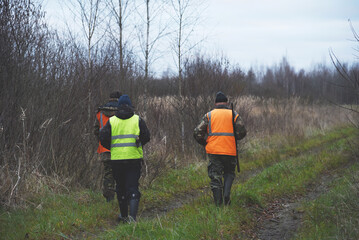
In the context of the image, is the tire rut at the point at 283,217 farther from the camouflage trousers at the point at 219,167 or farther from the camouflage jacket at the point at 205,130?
the camouflage jacket at the point at 205,130

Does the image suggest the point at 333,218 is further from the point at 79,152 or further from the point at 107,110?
the point at 79,152

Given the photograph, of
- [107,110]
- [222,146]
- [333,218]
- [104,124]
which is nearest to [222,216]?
[222,146]

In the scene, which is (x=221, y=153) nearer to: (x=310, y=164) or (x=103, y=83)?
(x=103, y=83)

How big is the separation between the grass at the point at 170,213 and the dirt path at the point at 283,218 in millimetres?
175

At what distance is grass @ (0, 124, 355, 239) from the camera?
443 centimetres

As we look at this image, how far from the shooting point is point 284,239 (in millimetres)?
4648

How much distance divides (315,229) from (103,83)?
218 inches

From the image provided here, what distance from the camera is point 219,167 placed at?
5.72m

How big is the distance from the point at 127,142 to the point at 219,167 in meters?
1.65

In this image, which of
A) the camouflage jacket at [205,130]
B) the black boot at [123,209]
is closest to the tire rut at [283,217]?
the camouflage jacket at [205,130]

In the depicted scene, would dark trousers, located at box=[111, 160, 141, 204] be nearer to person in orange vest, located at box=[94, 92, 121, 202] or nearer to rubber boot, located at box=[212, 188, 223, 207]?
person in orange vest, located at box=[94, 92, 121, 202]

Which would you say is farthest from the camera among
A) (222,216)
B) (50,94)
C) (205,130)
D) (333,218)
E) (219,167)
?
Answer: (50,94)

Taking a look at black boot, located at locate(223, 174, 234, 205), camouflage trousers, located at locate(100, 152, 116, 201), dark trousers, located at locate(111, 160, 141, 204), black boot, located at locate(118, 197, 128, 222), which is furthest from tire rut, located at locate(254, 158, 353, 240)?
camouflage trousers, located at locate(100, 152, 116, 201)

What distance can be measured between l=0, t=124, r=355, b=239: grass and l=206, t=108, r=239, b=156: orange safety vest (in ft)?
2.95
